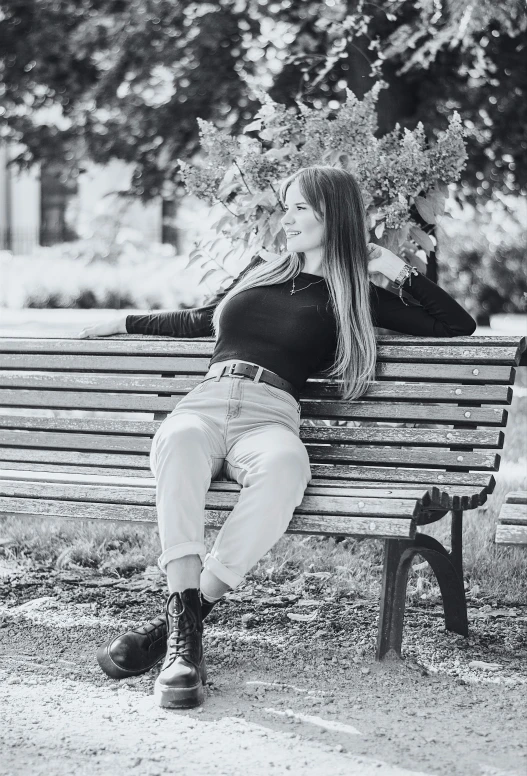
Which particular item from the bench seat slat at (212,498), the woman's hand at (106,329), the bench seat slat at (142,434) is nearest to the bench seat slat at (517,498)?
the bench seat slat at (212,498)

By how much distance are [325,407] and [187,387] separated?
58cm

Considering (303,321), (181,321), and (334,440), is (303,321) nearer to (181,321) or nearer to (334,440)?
(334,440)

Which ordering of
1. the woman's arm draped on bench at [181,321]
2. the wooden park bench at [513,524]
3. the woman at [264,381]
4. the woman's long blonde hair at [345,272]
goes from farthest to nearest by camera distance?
A: the woman's arm draped on bench at [181,321] < the woman's long blonde hair at [345,272] < the woman at [264,381] < the wooden park bench at [513,524]

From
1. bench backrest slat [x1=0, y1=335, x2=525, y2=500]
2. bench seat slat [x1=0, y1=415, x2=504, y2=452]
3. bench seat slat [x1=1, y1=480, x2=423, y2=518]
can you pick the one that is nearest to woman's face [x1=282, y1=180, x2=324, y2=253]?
bench backrest slat [x1=0, y1=335, x2=525, y2=500]

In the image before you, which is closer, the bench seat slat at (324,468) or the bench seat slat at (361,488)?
the bench seat slat at (361,488)

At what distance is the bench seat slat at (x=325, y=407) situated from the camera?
3.86 meters

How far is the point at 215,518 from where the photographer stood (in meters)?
3.49

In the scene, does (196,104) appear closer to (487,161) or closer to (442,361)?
(487,161)

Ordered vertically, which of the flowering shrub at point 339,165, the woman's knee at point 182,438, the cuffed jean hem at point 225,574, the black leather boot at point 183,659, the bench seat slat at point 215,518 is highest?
the flowering shrub at point 339,165

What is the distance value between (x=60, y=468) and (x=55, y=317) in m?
8.76

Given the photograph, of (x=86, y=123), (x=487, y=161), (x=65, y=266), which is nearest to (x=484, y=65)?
(x=487, y=161)

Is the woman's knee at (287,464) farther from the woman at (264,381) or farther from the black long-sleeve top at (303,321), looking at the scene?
the black long-sleeve top at (303,321)

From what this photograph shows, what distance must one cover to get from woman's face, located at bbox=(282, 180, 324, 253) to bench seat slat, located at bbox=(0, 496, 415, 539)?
1.08 meters

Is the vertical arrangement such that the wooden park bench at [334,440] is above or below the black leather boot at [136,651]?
above
